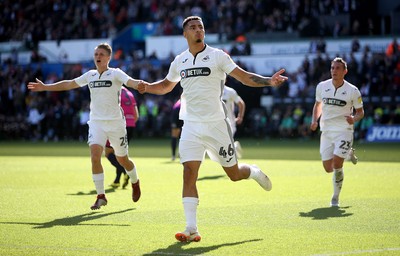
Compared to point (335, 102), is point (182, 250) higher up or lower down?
lower down

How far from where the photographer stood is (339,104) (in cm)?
1463

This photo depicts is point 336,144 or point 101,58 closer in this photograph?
point 101,58

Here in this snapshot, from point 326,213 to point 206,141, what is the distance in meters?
3.08

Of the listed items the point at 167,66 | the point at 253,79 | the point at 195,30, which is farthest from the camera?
the point at 167,66

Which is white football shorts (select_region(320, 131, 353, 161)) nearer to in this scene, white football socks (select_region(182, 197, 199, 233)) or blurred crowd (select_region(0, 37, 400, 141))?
white football socks (select_region(182, 197, 199, 233))

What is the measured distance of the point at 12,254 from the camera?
9016 mm

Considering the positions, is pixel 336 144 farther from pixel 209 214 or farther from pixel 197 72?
pixel 197 72

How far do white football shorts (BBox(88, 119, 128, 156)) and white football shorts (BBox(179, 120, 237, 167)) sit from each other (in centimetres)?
368

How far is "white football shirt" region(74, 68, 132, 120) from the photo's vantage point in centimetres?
1394

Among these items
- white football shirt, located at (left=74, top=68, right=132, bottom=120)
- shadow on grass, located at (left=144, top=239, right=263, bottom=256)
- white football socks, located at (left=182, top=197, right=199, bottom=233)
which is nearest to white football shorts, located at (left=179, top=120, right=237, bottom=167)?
white football socks, located at (left=182, top=197, right=199, bottom=233)

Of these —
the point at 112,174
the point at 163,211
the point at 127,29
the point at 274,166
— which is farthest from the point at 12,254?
the point at 127,29

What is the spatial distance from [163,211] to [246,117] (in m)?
26.2

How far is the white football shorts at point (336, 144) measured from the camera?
47.2 feet

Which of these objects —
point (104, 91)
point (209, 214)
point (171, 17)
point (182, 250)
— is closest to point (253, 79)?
point (182, 250)
